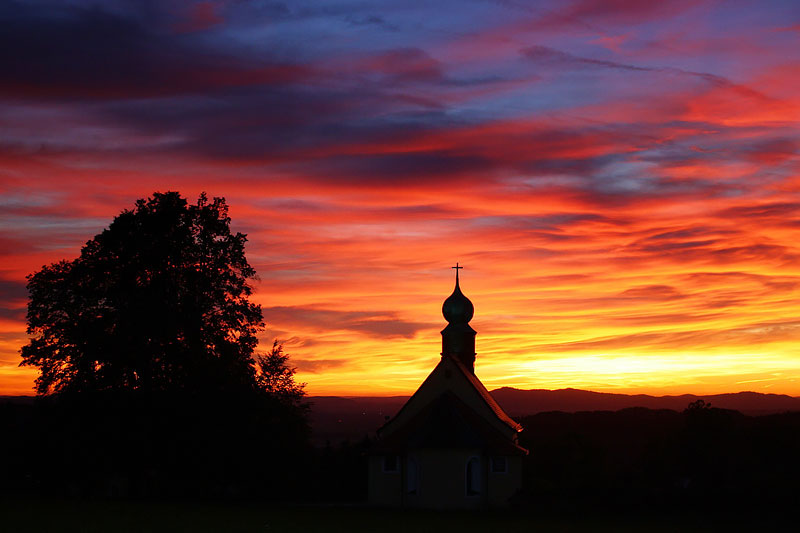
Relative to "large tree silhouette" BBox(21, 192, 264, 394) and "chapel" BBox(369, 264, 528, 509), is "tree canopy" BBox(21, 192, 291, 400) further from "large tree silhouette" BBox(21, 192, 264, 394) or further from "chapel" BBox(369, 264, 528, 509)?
"chapel" BBox(369, 264, 528, 509)

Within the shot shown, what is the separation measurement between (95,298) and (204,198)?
6882 millimetres

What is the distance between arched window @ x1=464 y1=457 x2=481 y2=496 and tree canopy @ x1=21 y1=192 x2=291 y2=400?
593 inches

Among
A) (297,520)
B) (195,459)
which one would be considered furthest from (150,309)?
(297,520)

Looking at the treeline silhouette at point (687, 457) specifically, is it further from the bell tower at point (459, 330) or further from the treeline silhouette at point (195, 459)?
the bell tower at point (459, 330)

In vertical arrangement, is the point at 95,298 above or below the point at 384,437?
above

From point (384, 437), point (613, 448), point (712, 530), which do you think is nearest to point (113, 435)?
point (384, 437)

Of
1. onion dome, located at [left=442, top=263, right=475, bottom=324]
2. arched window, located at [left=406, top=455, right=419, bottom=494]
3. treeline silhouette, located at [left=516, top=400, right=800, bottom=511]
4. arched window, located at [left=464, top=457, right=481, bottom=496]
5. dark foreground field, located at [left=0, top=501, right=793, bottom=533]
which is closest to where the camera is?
dark foreground field, located at [left=0, top=501, right=793, bottom=533]

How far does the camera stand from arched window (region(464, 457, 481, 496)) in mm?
55469

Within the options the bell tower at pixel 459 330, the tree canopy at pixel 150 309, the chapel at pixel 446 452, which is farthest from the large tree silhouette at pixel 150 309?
the bell tower at pixel 459 330

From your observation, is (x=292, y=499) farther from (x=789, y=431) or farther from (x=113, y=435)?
(x=789, y=431)

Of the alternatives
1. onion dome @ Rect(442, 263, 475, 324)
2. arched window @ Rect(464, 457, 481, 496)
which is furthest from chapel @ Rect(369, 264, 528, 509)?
onion dome @ Rect(442, 263, 475, 324)

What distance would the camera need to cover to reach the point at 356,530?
3503cm

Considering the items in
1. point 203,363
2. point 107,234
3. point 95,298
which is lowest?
point 203,363

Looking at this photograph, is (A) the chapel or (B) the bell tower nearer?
(A) the chapel
